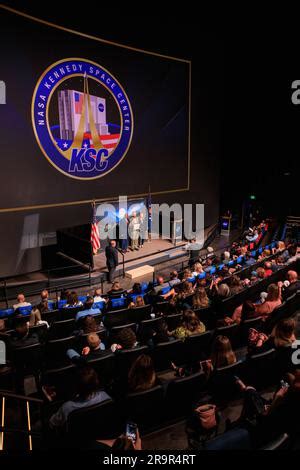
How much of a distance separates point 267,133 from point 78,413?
1635 centimetres

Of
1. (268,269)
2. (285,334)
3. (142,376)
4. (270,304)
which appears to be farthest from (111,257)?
(142,376)

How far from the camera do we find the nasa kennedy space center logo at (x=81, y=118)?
972 cm

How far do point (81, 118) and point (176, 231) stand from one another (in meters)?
4.93

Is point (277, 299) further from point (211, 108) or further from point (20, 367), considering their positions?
point (211, 108)

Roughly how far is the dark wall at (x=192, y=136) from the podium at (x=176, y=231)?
1003 millimetres

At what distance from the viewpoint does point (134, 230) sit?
1179 cm

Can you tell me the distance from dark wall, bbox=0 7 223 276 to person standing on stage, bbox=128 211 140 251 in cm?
143

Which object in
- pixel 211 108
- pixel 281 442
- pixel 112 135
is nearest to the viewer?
pixel 281 442

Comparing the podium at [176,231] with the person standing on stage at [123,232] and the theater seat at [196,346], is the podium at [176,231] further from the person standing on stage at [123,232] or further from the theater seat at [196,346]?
the theater seat at [196,346]

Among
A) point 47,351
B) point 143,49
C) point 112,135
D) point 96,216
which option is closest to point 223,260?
point 96,216

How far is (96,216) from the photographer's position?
11.5 metres

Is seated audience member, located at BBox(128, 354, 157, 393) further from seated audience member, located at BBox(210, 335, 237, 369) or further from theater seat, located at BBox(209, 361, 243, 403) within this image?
seated audience member, located at BBox(210, 335, 237, 369)

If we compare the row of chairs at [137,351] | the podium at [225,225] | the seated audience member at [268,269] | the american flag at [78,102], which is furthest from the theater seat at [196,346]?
the podium at [225,225]

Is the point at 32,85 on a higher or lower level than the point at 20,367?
higher
